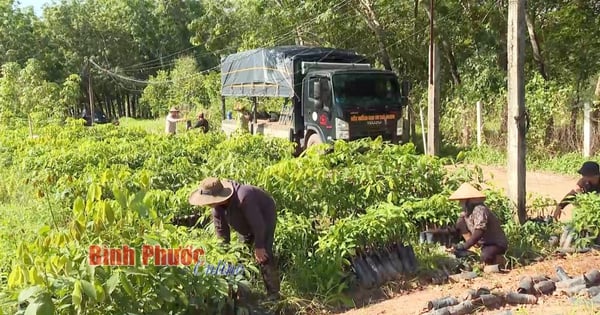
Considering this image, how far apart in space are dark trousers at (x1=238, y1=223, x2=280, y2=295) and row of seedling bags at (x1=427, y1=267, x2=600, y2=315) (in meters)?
1.27

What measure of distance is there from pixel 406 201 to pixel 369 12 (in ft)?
40.6

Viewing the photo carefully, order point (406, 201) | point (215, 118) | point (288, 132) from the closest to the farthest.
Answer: point (406, 201)
point (288, 132)
point (215, 118)

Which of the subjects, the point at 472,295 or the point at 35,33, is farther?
the point at 35,33

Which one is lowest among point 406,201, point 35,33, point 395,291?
point 395,291

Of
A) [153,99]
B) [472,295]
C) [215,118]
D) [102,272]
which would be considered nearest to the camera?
[102,272]

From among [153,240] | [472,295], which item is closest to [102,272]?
[153,240]

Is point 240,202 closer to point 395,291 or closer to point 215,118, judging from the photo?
point 395,291

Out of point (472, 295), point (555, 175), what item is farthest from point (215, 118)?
point (472, 295)

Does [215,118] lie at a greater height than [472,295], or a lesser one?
greater

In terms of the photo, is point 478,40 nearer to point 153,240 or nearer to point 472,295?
point 472,295

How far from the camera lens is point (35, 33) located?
39344 millimetres

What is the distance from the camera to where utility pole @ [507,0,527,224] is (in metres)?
6.29

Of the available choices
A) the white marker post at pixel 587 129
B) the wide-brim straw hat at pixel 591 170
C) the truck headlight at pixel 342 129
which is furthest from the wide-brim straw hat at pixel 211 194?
the white marker post at pixel 587 129

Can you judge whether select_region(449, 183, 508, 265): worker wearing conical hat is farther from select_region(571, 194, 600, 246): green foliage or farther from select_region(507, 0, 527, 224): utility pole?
select_region(507, 0, 527, 224): utility pole
